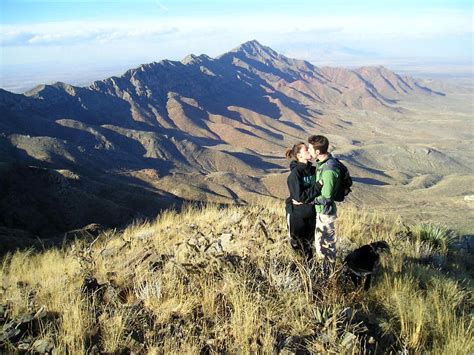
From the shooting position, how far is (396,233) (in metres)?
7.15

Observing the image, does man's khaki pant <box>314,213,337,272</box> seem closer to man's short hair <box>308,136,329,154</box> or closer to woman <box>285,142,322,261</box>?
woman <box>285,142,322,261</box>

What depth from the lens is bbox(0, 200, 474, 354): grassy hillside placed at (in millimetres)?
3205

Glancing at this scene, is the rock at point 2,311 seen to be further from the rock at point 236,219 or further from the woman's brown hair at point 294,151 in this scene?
the rock at point 236,219

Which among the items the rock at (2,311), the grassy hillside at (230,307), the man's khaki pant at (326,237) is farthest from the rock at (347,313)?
the rock at (2,311)

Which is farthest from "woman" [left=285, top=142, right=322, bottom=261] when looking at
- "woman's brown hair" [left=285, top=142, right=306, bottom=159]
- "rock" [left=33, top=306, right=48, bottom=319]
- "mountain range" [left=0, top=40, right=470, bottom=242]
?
"mountain range" [left=0, top=40, right=470, bottom=242]

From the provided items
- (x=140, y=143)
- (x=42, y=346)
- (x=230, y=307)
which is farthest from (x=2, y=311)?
(x=140, y=143)

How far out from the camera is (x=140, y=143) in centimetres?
10312

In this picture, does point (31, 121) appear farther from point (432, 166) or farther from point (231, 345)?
point (432, 166)

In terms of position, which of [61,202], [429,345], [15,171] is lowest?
[61,202]

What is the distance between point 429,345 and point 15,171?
39.0 meters

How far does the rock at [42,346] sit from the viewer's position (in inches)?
124

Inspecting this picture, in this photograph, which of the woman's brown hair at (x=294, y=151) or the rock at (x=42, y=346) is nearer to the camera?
the rock at (x=42, y=346)

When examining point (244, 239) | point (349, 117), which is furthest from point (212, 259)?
point (349, 117)

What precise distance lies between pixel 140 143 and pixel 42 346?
103023mm
